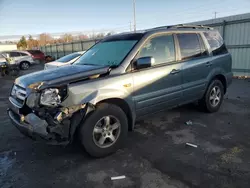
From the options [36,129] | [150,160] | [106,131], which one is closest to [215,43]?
[150,160]

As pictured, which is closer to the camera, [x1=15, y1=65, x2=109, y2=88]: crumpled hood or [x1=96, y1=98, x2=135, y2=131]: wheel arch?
[x1=15, y1=65, x2=109, y2=88]: crumpled hood

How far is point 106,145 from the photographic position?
3334mm

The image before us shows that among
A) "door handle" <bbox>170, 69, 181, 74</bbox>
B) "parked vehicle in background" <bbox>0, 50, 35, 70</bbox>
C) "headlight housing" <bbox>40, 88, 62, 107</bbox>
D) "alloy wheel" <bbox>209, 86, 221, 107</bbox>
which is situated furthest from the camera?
"parked vehicle in background" <bbox>0, 50, 35, 70</bbox>

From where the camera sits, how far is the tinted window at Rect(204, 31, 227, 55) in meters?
4.90

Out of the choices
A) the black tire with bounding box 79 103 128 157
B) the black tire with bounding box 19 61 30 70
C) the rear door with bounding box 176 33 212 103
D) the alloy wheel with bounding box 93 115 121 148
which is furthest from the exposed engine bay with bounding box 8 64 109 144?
the black tire with bounding box 19 61 30 70

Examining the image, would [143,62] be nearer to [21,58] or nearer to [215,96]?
[215,96]

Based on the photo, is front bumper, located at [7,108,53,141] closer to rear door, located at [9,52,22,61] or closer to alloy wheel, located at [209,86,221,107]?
alloy wheel, located at [209,86,221,107]

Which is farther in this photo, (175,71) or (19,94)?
(175,71)

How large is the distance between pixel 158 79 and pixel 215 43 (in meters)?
→ 2.24

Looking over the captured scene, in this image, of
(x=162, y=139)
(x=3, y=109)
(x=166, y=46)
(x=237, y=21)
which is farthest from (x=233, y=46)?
(x=3, y=109)

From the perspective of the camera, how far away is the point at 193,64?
443cm

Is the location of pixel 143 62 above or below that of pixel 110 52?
below

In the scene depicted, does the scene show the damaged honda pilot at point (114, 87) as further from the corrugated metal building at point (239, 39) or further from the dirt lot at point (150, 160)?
the corrugated metal building at point (239, 39)

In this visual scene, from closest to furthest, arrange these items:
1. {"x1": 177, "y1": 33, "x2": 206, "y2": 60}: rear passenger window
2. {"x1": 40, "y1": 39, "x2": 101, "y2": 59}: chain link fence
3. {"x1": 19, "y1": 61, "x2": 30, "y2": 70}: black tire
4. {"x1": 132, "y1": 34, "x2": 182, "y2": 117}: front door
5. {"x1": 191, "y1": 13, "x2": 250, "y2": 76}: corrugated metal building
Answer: {"x1": 132, "y1": 34, "x2": 182, "y2": 117}: front door < {"x1": 177, "y1": 33, "x2": 206, "y2": 60}: rear passenger window < {"x1": 191, "y1": 13, "x2": 250, "y2": 76}: corrugated metal building < {"x1": 19, "y1": 61, "x2": 30, "y2": 70}: black tire < {"x1": 40, "y1": 39, "x2": 101, "y2": 59}: chain link fence
